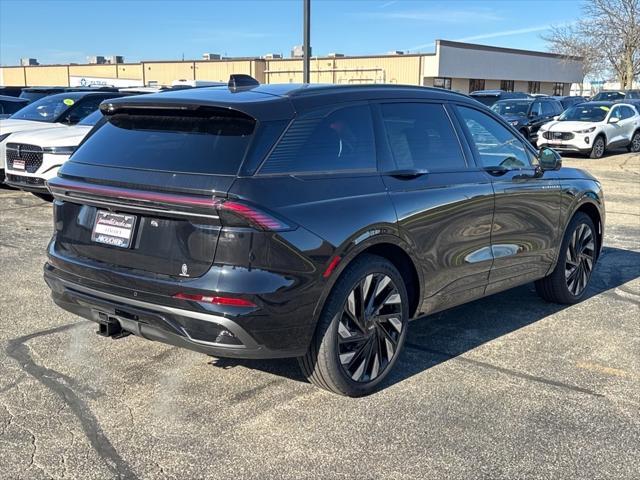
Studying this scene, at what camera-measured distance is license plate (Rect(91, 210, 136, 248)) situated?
12.0 ft

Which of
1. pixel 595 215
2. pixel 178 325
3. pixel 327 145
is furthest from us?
pixel 595 215

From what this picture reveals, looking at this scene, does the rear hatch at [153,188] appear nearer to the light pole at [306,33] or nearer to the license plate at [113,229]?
the license plate at [113,229]

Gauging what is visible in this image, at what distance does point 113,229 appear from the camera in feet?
12.2

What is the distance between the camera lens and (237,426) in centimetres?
366

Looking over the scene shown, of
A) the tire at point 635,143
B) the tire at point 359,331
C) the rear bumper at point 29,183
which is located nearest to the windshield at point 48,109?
the rear bumper at point 29,183

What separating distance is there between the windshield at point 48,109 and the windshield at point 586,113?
14707 millimetres

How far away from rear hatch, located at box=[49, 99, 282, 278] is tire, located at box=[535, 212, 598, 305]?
340cm

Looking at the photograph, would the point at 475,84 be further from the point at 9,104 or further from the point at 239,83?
the point at 239,83

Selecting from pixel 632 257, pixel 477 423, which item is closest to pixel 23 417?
pixel 477 423

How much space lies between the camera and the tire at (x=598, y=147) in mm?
19991

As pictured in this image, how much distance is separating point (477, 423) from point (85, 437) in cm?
208

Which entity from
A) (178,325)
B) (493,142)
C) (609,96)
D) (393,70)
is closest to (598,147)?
(493,142)

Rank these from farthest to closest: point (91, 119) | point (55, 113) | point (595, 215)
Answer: point (55, 113) → point (91, 119) → point (595, 215)

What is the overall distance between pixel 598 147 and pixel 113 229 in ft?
62.7
